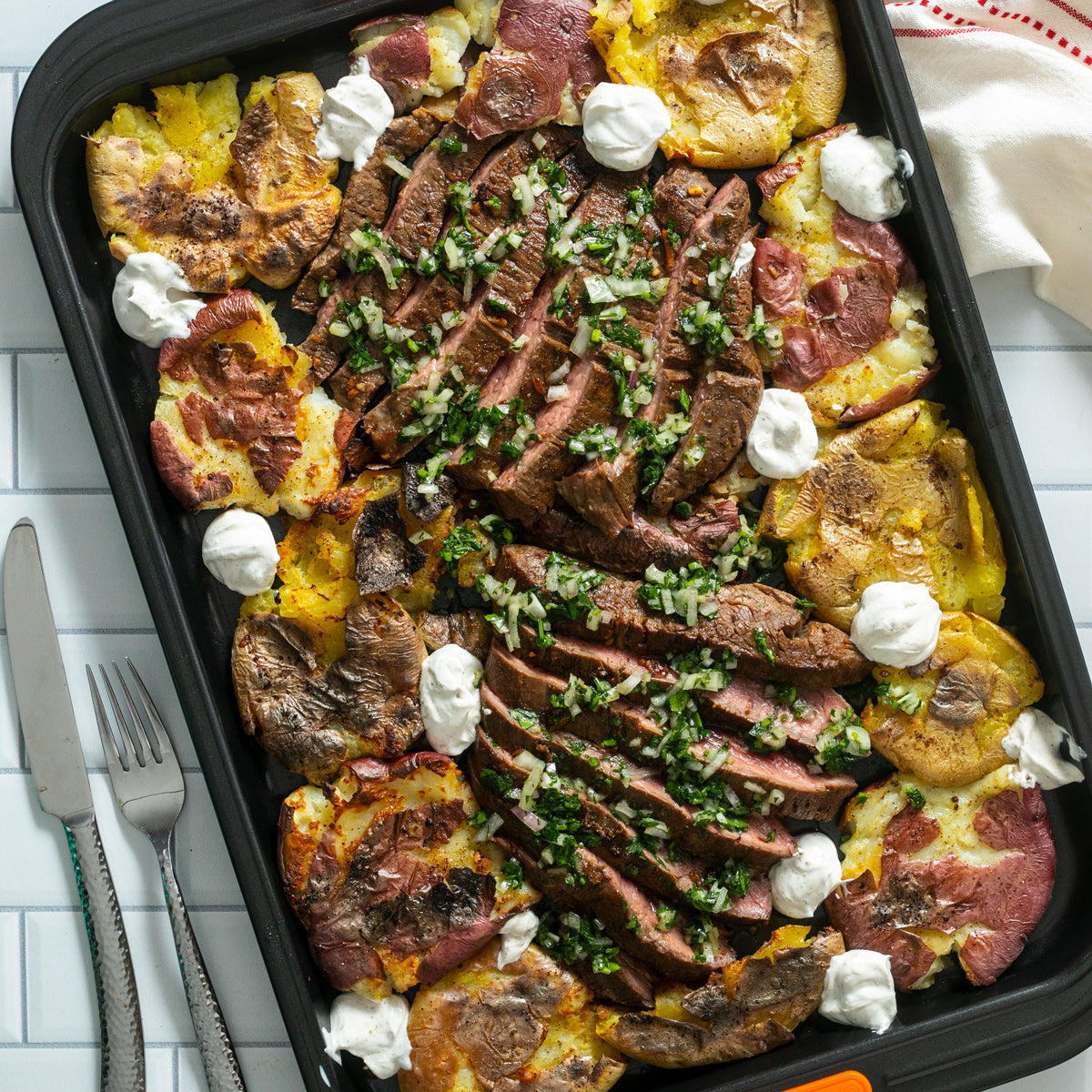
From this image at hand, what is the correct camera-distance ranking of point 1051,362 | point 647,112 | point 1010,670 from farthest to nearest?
point 1051,362, point 1010,670, point 647,112

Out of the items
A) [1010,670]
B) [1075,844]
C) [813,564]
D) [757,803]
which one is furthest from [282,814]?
[1075,844]


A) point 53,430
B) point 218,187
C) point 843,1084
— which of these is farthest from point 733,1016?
point 218,187

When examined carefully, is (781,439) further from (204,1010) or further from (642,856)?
(204,1010)

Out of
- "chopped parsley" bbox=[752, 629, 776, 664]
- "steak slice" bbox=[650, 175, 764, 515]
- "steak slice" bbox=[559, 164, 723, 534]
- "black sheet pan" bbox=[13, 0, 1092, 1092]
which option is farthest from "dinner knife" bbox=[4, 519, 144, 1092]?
"chopped parsley" bbox=[752, 629, 776, 664]

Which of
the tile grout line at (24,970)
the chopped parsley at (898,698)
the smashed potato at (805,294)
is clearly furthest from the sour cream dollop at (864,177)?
the tile grout line at (24,970)

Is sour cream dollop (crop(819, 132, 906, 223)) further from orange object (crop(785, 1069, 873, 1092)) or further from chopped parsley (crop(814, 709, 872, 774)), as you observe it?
orange object (crop(785, 1069, 873, 1092))

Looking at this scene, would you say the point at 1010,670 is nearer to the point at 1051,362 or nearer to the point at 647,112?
the point at 1051,362

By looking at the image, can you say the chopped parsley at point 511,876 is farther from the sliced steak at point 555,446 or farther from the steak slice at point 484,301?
the steak slice at point 484,301
